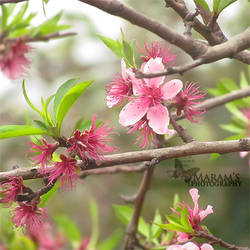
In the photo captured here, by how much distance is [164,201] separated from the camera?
225 cm

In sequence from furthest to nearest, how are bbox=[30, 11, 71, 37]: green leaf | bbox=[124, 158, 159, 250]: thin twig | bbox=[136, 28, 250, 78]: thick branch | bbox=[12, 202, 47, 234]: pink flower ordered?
bbox=[30, 11, 71, 37]: green leaf → bbox=[124, 158, 159, 250]: thin twig → bbox=[12, 202, 47, 234]: pink flower → bbox=[136, 28, 250, 78]: thick branch

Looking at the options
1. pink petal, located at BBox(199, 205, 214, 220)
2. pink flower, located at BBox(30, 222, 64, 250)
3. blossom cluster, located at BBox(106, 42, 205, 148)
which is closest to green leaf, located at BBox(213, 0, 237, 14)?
blossom cluster, located at BBox(106, 42, 205, 148)

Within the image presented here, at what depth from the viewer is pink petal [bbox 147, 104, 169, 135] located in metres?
0.75

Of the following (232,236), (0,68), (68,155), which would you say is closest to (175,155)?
(68,155)

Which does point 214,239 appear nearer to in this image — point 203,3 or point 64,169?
point 64,169

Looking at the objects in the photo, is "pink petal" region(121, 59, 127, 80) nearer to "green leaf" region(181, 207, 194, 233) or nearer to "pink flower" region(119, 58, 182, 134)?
"pink flower" region(119, 58, 182, 134)

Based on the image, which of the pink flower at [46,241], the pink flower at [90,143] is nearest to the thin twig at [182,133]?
the pink flower at [90,143]

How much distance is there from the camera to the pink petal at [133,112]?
→ 757 millimetres

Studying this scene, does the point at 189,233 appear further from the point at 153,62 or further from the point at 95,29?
the point at 95,29

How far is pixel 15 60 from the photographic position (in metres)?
1.27

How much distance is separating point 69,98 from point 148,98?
5.4 inches

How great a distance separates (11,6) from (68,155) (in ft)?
2.10

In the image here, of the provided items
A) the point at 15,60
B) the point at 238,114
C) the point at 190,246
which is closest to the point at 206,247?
the point at 190,246

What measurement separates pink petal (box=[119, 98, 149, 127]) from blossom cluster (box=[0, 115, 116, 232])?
0.20 feet
